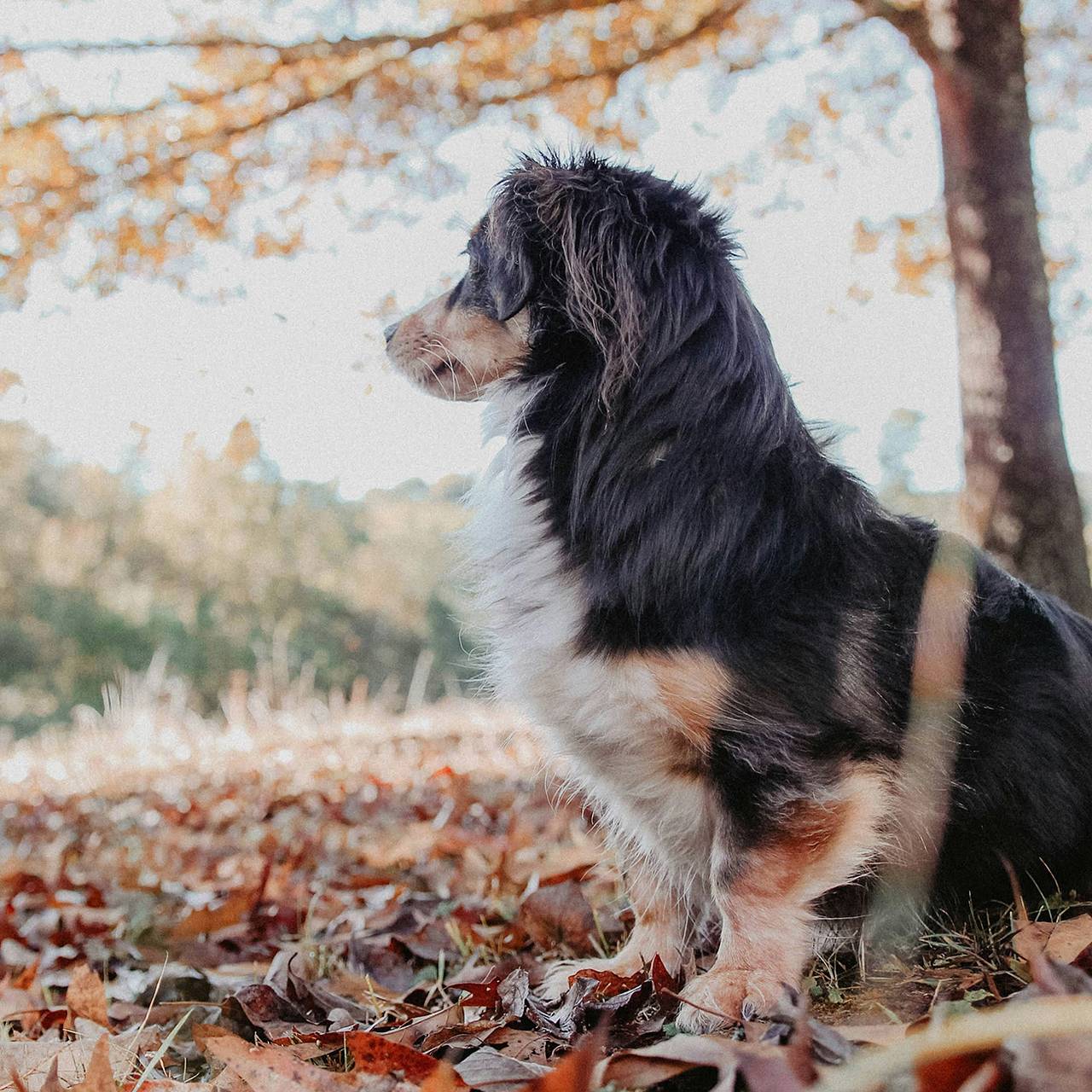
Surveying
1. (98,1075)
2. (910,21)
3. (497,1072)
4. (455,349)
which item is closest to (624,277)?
(455,349)

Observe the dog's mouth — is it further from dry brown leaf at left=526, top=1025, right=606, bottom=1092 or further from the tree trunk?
the tree trunk

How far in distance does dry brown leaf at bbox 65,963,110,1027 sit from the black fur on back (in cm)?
124

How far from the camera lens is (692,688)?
194 cm

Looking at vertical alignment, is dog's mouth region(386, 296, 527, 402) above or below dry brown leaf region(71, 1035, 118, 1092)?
above

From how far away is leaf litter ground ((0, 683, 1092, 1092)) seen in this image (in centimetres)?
115

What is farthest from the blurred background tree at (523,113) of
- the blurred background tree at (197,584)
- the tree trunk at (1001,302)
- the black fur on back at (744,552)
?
the blurred background tree at (197,584)

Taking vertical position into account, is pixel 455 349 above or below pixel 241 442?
above

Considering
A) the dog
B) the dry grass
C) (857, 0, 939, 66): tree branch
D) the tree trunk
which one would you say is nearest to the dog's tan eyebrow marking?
the dog

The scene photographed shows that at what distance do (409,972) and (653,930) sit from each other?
0.63m

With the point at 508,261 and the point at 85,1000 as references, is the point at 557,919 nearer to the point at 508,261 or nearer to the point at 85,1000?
the point at 85,1000

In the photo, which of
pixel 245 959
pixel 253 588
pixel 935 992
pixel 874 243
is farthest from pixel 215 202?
pixel 253 588

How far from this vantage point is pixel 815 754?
1.98 meters

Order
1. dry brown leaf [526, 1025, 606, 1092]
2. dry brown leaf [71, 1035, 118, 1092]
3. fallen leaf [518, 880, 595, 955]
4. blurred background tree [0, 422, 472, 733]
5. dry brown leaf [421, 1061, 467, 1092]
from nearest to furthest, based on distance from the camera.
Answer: dry brown leaf [526, 1025, 606, 1092] → dry brown leaf [421, 1061, 467, 1092] → dry brown leaf [71, 1035, 118, 1092] → fallen leaf [518, 880, 595, 955] → blurred background tree [0, 422, 472, 733]

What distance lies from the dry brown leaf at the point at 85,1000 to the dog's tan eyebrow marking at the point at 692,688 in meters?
1.30
